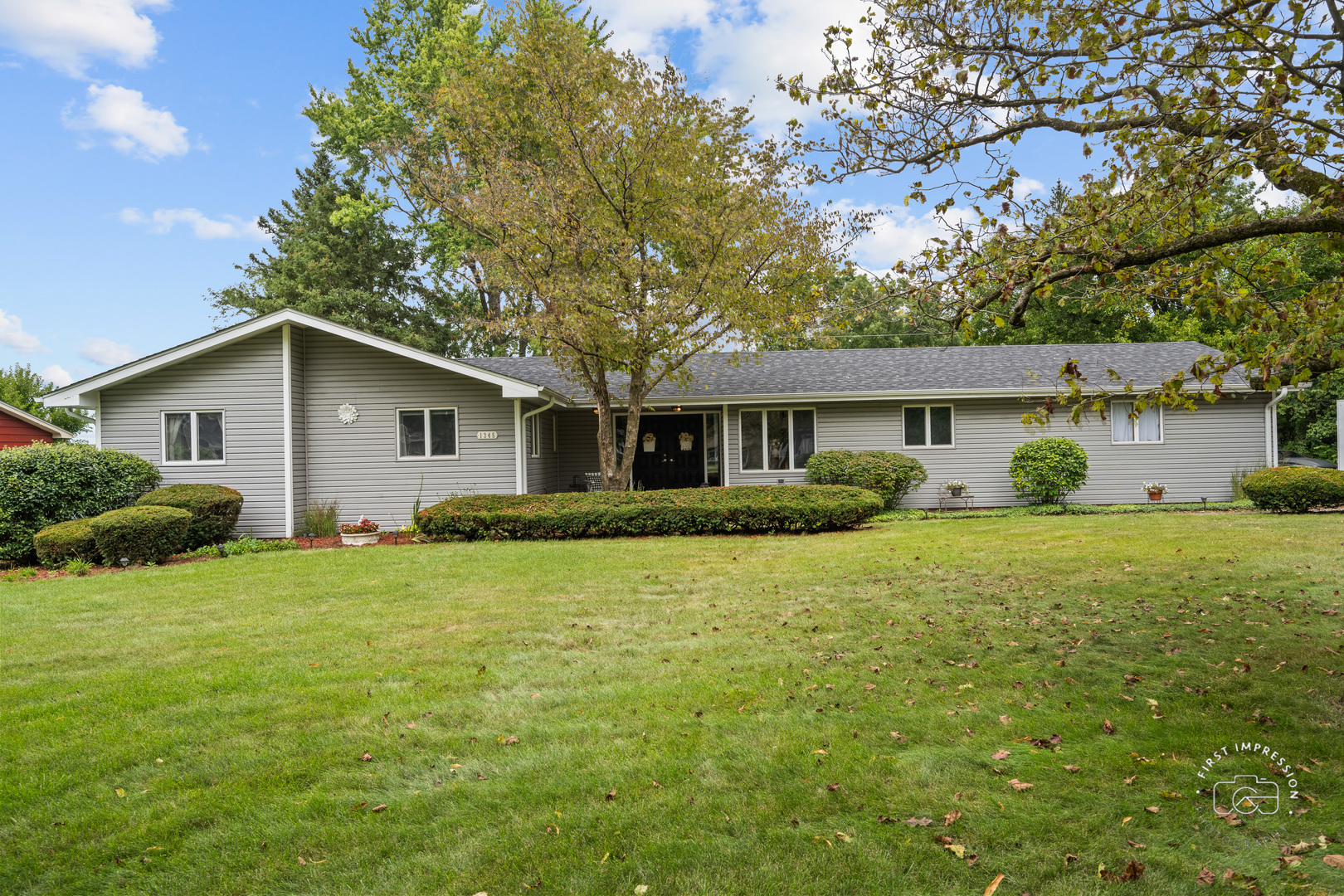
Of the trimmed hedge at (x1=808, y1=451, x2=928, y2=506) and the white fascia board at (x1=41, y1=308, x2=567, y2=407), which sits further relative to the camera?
the trimmed hedge at (x1=808, y1=451, x2=928, y2=506)

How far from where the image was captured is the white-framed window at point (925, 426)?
683 inches

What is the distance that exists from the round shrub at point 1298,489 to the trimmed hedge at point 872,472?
6260 millimetres

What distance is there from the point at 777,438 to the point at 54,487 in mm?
14117

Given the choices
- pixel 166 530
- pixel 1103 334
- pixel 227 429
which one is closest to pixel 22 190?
pixel 227 429

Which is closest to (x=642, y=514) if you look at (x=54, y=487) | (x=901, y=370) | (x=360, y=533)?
(x=360, y=533)

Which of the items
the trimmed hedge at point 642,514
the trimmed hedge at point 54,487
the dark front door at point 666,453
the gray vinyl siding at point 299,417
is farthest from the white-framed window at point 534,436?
the trimmed hedge at point 54,487

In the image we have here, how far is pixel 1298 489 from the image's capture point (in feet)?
44.5

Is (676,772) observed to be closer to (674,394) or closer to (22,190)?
(674,394)

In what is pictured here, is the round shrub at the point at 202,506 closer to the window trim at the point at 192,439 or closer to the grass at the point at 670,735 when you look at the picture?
the window trim at the point at 192,439

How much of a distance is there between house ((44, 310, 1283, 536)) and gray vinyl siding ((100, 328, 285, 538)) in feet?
0.11

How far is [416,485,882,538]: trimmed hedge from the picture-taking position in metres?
13.0

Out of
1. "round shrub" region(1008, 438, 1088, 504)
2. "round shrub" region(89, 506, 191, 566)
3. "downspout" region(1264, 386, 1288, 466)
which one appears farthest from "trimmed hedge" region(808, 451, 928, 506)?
"round shrub" region(89, 506, 191, 566)

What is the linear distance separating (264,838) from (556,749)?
139 cm

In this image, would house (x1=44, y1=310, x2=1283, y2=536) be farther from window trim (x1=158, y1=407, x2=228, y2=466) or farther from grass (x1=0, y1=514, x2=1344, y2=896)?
grass (x1=0, y1=514, x2=1344, y2=896)
